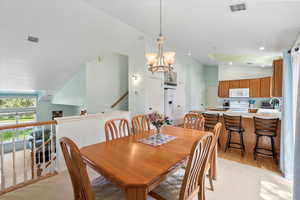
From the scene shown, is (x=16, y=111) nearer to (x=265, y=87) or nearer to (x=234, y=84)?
(x=234, y=84)

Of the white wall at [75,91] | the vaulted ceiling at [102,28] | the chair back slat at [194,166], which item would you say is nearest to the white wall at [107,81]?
the white wall at [75,91]

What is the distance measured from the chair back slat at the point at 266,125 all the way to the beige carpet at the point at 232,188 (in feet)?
2.65

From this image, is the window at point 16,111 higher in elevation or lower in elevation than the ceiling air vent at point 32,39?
lower

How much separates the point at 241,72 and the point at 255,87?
953mm

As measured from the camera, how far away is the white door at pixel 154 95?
4336 mm

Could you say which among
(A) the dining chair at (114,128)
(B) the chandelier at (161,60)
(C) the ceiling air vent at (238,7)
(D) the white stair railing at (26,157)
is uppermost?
(C) the ceiling air vent at (238,7)

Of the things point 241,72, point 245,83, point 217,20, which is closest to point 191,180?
point 217,20

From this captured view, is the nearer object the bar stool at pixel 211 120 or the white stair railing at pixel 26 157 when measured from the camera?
the white stair railing at pixel 26 157

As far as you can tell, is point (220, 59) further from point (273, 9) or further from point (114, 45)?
point (114, 45)

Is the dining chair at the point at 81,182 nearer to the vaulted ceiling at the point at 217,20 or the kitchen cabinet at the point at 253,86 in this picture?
the vaulted ceiling at the point at 217,20

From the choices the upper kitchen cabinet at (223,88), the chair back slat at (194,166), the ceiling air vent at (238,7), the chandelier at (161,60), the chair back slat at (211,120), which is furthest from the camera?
the upper kitchen cabinet at (223,88)

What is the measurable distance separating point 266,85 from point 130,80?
5.35 m

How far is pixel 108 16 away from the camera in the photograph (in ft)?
10.5

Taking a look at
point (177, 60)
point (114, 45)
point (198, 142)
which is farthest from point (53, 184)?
point (177, 60)
